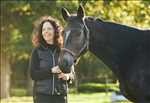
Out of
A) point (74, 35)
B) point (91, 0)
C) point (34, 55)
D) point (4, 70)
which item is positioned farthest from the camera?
point (4, 70)

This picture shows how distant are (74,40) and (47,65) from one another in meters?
0.83

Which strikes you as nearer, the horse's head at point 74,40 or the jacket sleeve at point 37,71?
the horse's head at point 74,40

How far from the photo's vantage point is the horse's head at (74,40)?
8.16 metres

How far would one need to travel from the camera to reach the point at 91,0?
28516 millimetres

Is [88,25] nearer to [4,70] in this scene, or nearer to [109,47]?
[109,47]

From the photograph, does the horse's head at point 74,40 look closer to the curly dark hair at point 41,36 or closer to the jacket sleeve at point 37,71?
the curly dark hair at point 41,36

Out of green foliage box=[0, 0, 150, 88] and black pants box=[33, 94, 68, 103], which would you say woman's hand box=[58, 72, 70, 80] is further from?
green foliage box=[0, 0, 150, 88]

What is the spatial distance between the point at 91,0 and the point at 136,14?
114 inches

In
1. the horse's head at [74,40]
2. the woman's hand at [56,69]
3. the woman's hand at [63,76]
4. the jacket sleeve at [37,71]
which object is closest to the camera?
the horse's head at [74,40]

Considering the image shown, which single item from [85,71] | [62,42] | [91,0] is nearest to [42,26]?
[62,42]

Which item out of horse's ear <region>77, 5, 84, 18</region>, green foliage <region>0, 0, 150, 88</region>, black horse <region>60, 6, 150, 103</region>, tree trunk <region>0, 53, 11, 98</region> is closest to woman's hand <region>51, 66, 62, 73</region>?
black horse <region>60, 6, 150, 103</region>

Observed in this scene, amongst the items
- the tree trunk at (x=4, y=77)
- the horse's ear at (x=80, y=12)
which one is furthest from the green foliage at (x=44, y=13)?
the horse's ear at (x=80, y=12)

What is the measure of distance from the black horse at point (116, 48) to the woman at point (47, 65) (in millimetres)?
507

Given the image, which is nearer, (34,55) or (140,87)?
(140,87)
